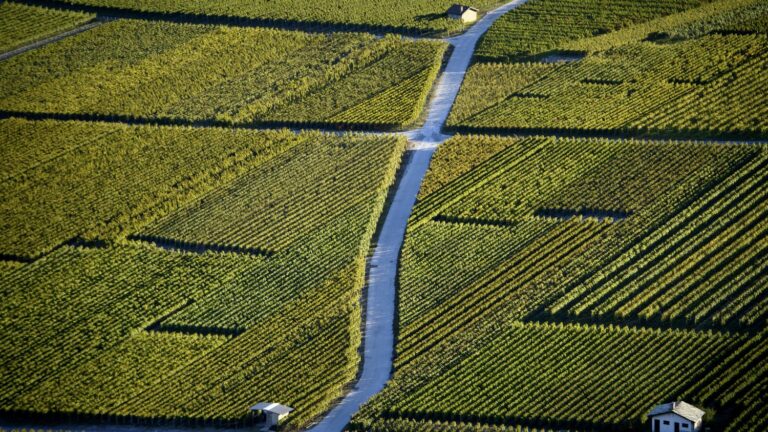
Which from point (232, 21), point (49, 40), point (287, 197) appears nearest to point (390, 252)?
point (287, 197)

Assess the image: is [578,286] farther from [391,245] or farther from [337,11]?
[337,11]

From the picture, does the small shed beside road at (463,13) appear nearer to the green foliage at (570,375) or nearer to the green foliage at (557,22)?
the green foliage at (557,22)

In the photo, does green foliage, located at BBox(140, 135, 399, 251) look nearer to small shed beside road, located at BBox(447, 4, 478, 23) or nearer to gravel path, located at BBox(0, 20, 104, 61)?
small shed beside road, located at BBox(447, 4, 478, 23)

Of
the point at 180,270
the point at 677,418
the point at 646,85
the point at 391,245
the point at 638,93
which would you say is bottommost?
the point at 677,418

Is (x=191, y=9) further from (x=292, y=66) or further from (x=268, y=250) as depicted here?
(x=268, y=250)

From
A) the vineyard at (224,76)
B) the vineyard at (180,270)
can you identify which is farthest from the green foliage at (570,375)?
the vineyard at (224,76)

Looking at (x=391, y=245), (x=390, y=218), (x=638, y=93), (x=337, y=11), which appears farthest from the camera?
(x=337, y=11)
